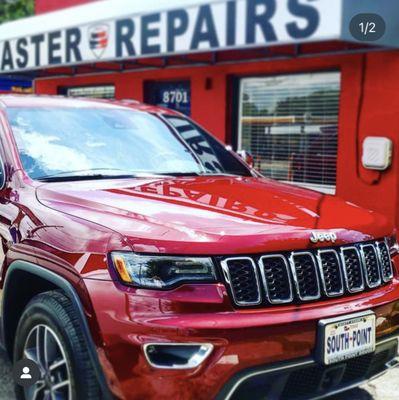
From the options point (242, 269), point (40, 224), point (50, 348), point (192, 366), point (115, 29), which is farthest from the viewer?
point (115, 29)

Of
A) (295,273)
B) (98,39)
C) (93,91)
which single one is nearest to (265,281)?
(295,273)

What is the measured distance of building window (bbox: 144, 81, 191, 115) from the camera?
10.4 metres

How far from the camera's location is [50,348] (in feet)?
9.35

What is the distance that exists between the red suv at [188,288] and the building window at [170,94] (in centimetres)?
700

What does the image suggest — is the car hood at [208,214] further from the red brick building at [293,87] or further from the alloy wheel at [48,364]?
the red brick building at [293,87]

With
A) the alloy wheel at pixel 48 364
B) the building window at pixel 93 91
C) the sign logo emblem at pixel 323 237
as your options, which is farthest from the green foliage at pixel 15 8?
the sign logo emblem at pixel 323 237

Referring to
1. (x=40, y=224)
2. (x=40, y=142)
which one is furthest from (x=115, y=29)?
(x=40, y=224)

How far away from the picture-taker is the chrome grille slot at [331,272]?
2.82 meters

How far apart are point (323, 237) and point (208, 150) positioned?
1.78 m

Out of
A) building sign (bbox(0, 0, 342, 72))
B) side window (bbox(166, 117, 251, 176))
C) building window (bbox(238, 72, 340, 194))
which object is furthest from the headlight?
building window (bbox(238, 72, 340, 194))

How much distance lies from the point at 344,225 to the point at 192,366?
3.49 feet

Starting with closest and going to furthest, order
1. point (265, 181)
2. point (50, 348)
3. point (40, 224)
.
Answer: point (50, 348), point (40, 224), point (265, 181)

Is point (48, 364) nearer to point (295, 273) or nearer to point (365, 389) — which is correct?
point (295, 273)

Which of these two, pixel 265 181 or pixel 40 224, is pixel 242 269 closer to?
pixel 40 224
